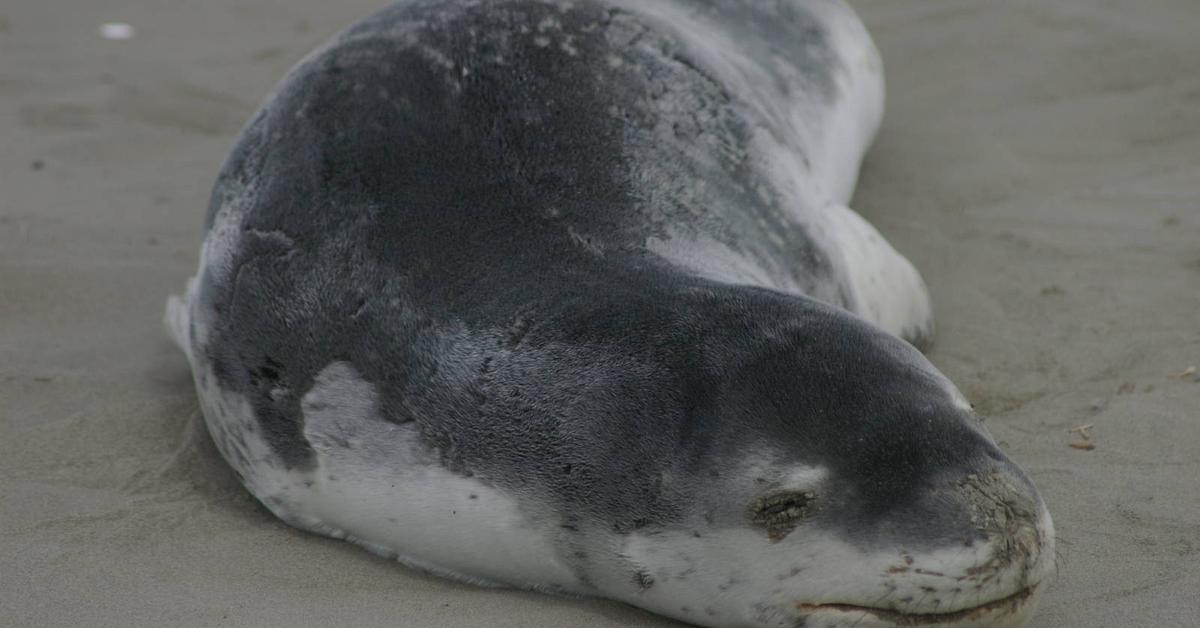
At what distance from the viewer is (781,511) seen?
2.34 meters

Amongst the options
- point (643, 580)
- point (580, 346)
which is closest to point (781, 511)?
point (643, 580)

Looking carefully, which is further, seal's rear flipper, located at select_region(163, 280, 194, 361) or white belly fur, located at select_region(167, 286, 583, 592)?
seal's rear flipper, located at select_region(163, 280, 194, 361)

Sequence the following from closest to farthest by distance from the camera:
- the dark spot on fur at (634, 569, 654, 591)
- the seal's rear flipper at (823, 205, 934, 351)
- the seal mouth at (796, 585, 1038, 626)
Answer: the seal mouth at (796, 585, 1038, 626) < the dark spot on fur at (634, 569, 654, 591) < the seal's rear flipper at (823, 205, 934, 351)

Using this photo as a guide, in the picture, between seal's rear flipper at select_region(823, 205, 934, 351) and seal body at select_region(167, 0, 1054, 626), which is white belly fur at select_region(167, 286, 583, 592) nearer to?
seal body at select_region(167, 0, 1054, 626)

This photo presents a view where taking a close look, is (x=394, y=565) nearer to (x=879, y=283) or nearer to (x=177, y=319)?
(x=177, y=319)

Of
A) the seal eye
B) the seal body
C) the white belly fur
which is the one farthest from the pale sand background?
the seal eye

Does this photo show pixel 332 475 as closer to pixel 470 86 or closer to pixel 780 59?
pixel 470 86

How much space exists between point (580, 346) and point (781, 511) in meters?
0.47

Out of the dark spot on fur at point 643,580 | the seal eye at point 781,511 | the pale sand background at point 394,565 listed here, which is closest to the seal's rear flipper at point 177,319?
the pale sand background at point 394,565

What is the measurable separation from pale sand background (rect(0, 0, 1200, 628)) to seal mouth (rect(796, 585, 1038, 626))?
20cm

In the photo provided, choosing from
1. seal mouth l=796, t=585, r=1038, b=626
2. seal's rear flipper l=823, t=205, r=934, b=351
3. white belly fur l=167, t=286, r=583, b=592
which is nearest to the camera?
seal mouth l=796, t=585, r=1038, b=626

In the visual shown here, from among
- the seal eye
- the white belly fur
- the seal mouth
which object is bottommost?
the white belly fur

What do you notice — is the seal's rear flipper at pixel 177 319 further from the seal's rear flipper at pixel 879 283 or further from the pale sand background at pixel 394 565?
the seal's rear flipper at pixel 879 283

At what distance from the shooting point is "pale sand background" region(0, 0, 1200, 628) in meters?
2.66
